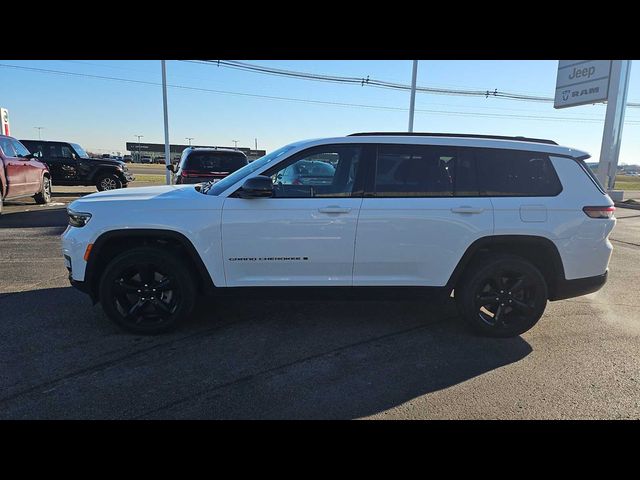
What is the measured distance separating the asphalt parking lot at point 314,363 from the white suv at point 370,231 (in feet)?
1.33

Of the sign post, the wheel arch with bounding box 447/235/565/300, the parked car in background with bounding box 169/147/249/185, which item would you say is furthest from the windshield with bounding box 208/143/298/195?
the sign post

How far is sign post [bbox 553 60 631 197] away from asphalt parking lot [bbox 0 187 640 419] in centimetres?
1871

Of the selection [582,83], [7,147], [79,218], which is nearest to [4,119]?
[7,147]

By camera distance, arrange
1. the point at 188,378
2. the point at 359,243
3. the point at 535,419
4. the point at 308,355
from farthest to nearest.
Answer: the point at 359,243
the point at 308,355
the point at 188,378
the point at 535,419

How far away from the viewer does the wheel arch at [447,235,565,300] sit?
12.7 feet

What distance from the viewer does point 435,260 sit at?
12.7 ft

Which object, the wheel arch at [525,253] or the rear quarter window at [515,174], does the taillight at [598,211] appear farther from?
the wheel arch at [525,253]

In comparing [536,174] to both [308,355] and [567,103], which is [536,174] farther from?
[567,103]

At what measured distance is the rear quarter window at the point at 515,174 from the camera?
3.91 metres

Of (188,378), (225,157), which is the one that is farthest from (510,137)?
(225,157)

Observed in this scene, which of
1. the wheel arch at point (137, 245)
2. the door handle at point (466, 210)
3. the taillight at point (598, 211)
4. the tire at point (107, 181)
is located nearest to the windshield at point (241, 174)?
the wheel arch at point (137, 245)

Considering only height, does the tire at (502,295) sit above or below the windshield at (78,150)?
below

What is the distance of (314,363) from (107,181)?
14.0 metres

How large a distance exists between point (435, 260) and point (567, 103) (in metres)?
22.4
